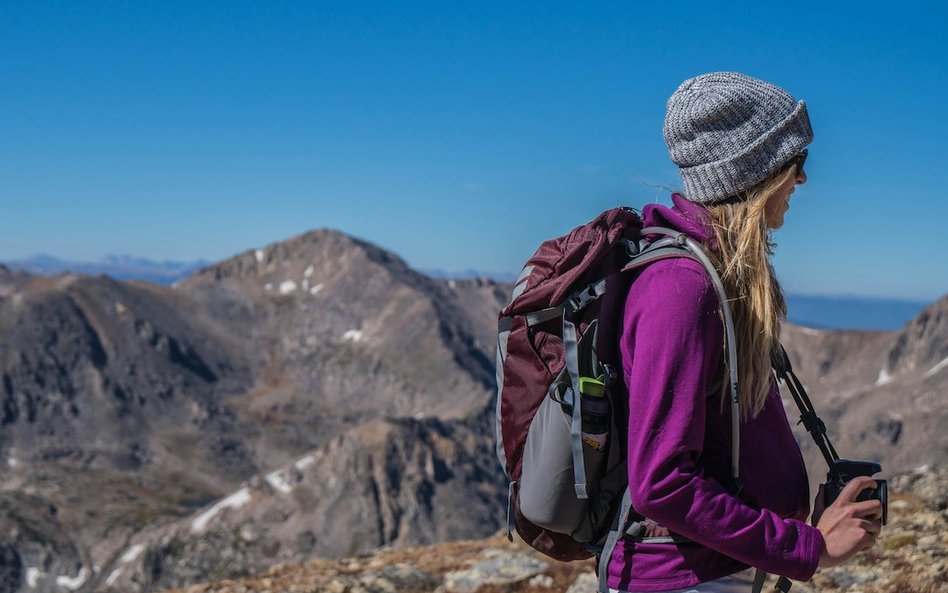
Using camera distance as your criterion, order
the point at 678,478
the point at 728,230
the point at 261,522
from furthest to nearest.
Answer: the point at 261,522
the point at 728,230
the point at 678,478

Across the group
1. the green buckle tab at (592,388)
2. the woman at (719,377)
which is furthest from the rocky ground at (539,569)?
the green buckle tab at (592,388)

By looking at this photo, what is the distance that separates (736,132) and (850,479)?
83.3 inches

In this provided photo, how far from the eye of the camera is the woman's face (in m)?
4.79

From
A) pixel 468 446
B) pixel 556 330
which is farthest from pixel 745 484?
pixel 468 446

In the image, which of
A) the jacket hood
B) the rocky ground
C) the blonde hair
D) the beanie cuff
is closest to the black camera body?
the blonde hair

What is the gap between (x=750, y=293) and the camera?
4566 mm

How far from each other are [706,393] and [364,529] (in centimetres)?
16215

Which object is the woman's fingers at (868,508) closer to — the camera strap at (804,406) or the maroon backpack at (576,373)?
the camera strap at (804,406)

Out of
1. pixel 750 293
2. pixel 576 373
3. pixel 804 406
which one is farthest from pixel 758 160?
pixel 804 406

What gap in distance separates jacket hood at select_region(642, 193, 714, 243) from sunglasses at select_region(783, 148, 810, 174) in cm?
53

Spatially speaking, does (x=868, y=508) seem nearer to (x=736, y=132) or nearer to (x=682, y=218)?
(x=682, y=218)

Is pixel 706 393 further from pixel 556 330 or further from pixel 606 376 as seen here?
pixel 556 330

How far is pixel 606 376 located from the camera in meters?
4.55

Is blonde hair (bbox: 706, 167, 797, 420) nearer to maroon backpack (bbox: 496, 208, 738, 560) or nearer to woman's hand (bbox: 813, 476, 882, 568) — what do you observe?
maroon backpack (bbox: 496, 208, 738, 560)
